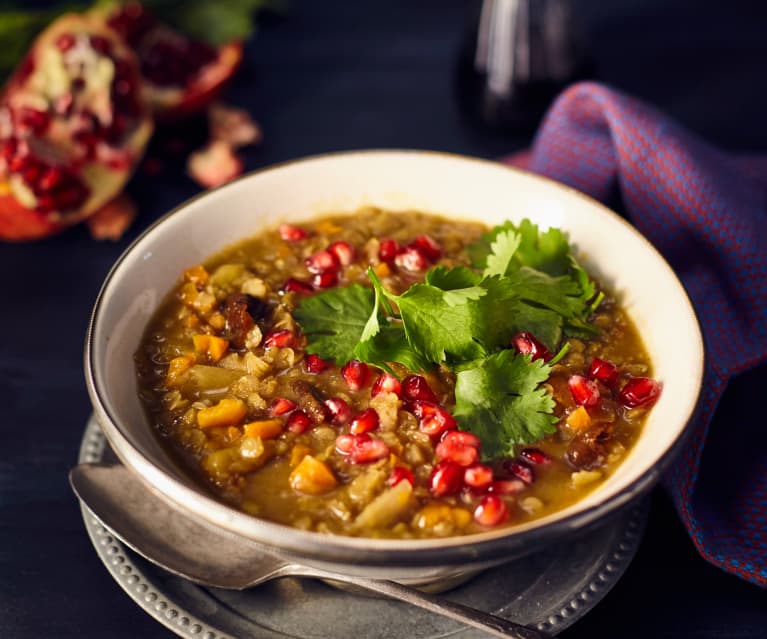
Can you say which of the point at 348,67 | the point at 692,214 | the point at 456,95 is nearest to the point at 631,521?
the point at 692,214

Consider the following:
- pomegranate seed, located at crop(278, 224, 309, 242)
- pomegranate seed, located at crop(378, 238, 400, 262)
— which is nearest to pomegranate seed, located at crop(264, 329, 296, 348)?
pomegranate seed, located at crop(378, 238, 400, 262)

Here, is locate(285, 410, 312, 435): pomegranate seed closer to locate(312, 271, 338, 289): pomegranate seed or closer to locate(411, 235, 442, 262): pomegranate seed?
locate(312, 271, 338, 289): pomegranate seed

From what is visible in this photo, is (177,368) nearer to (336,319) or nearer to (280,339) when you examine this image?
(280,339)

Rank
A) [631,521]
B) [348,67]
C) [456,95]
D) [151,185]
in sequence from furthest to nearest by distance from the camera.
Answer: [348,67]
[456,95]
[151,185]
[631,521]

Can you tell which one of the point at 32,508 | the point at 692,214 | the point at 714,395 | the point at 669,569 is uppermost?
the point at 692,214

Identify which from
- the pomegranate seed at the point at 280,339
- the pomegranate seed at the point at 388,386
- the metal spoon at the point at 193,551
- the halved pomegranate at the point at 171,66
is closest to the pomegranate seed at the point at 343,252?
the pomegranate seed at the point at 280,339

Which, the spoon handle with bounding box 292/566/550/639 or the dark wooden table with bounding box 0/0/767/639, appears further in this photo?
the dark wooden table with bounding box 0/0/767/639

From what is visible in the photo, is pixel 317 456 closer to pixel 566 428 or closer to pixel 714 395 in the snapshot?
pixel 566 428

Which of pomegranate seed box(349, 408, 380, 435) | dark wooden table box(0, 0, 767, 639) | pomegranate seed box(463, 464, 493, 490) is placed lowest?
dark wooden table box(0, 0, 767, 639)
